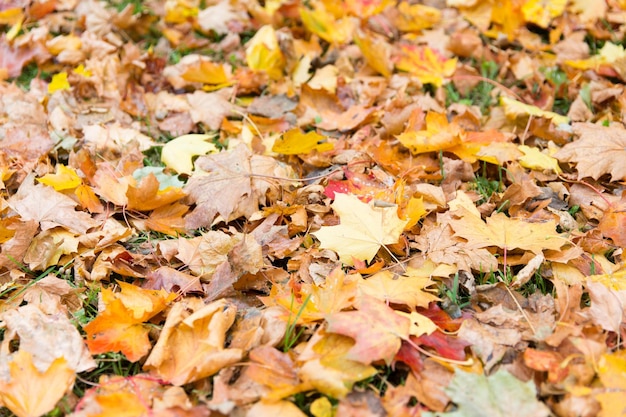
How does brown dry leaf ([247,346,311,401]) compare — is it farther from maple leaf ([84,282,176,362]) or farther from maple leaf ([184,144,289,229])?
maple leaf ([184,144,289,229])

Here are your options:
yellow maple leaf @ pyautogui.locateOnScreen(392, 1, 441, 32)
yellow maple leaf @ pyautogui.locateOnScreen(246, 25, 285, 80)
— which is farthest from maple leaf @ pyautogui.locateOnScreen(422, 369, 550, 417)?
yellow maple leaf @ pyautogui.locateOnScreen(392, 1, 441, 32)

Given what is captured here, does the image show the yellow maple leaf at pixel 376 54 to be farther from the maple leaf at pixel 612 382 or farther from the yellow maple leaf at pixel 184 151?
the maple leaf at pixel 612 382

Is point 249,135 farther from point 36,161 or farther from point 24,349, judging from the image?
point 24,349

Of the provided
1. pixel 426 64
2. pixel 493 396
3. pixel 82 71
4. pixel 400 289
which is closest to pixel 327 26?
pixel 426 64

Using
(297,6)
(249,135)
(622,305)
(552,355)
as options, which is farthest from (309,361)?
(297,6)

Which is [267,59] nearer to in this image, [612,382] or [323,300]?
[323,300]
